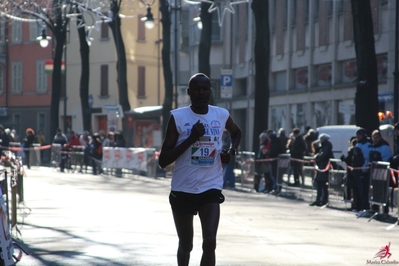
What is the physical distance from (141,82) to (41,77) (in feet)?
32.7

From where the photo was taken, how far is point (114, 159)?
39094 mm

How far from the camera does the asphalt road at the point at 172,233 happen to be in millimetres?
11578

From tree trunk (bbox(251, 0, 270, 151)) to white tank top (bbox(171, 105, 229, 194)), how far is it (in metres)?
23.2

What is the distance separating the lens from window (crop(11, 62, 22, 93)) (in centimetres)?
7788

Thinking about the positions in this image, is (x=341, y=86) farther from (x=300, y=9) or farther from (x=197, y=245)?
(x=197, y=245)

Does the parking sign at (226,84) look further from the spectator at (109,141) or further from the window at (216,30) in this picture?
the window at (216,30)

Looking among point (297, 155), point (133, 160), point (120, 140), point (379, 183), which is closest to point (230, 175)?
point (297, 155)

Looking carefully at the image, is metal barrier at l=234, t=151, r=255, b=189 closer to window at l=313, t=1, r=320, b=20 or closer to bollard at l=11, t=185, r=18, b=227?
bollard at l=11, t=185, r=18, b=227

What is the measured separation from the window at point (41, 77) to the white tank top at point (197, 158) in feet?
227

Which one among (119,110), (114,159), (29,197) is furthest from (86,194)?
(119,110)

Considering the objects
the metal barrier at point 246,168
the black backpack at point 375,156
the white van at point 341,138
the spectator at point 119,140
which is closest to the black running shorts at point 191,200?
the black backpack at point 375,156

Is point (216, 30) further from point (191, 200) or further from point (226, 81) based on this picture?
point (191, 200)

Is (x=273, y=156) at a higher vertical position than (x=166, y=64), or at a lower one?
lower

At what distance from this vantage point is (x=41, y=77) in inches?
3007
